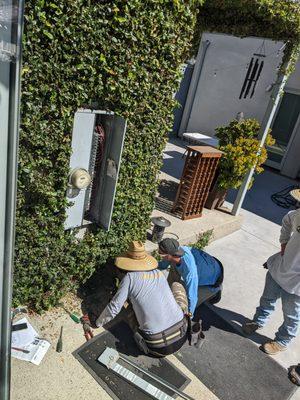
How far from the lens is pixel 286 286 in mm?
3734

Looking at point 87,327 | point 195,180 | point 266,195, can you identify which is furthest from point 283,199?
point 87,327

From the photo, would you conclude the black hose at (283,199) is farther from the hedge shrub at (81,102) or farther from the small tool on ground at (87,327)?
the small tool on ground at (87,327)

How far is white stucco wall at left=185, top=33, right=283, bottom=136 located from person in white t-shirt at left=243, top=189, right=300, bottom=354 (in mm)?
9352

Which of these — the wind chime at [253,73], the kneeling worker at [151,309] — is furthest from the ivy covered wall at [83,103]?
the wind chime at [253,73]

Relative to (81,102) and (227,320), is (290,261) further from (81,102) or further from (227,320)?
(81,102)

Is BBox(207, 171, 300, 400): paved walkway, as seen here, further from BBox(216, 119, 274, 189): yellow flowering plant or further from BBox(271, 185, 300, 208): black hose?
BBox(216, 119, 274, 189): yellow flowering plant

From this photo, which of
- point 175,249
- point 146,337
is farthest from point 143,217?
point 146,337

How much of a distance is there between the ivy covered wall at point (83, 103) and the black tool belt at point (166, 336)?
1201 mm

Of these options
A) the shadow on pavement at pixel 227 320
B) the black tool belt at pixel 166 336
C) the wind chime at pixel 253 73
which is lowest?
the shadow on pavement at pixel 227 320

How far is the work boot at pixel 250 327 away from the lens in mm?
4211

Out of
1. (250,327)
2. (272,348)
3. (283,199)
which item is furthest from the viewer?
(283,199)

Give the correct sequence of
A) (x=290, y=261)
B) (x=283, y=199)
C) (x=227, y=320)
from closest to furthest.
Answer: (x=290, y=261), (x=227, y=320), (x=283, y=199)

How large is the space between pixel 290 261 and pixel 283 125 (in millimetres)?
9965

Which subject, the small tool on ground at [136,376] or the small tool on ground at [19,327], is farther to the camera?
the small tool on ground at [19,327]
